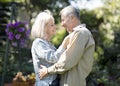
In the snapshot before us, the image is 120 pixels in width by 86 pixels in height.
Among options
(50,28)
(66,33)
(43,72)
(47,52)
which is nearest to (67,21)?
(50,28)

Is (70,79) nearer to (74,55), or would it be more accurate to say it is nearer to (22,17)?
(74,55)

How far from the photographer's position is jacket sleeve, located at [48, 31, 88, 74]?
10.1 ft

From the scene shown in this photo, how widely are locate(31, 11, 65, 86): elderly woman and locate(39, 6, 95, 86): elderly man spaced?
69 millimetres

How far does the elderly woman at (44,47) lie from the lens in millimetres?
3186

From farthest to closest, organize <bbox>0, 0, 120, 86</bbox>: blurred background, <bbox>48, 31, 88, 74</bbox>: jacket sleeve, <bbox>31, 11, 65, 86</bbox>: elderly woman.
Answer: <bbox>0, 0, 120, 86</bbox>: blurred background, <bbox>31, 11, 65, 86</bbox>: elderly woman, <bbox>48, 31, 88, 74</bbox>: jacket sleeve

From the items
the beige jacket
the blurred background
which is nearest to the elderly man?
the beige jacket

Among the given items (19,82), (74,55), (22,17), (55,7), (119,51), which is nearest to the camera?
(74,55)

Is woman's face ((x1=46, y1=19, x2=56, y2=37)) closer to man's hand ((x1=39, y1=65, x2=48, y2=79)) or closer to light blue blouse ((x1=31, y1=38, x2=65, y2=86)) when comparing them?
light blue blouse ((x1=31, y1=38, x2=65, y2=86))

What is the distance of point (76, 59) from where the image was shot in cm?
309

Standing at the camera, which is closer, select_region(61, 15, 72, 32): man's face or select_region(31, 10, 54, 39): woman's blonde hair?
select_region(61, 15, 72, 32): man's face

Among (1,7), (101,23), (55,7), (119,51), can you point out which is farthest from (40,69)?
(101,23)

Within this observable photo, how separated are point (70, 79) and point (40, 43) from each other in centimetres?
40

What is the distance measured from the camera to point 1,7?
1259cm

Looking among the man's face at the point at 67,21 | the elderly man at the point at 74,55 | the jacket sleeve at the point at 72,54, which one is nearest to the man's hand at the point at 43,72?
the elderly man at the point at 74,55
